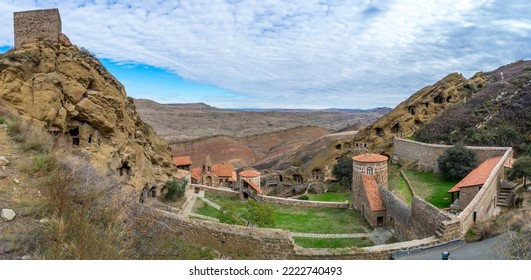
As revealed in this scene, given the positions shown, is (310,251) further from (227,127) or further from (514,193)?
(227,127)

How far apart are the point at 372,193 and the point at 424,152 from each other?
1101 centimetres

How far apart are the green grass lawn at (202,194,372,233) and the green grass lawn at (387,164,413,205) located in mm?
2802

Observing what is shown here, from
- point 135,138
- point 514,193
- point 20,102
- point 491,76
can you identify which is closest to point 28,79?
point 20,102

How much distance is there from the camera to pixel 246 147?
3219 inches

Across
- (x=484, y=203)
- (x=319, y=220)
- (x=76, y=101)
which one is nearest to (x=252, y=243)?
(x=484, y=203)

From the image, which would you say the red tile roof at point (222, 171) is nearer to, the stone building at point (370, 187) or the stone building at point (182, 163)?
the stone building at point (182, 163)

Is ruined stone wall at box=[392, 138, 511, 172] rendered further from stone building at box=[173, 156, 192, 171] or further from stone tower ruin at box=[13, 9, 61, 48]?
stone tower ruin at box=[13, 9, 61, 48]

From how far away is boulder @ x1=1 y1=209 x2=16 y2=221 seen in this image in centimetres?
582

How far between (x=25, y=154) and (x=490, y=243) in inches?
489

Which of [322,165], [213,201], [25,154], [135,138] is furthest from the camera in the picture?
[322,165]

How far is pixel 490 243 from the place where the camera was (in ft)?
31.4

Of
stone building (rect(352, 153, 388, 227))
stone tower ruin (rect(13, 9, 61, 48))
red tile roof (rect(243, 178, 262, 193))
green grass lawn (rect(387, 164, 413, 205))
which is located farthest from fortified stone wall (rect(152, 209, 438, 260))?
red tile roof (rect(243, 178, 262, 193))

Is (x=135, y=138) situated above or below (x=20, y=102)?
below

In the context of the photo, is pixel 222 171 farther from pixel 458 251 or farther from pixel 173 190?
pixel 458 251
